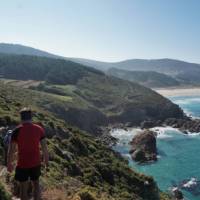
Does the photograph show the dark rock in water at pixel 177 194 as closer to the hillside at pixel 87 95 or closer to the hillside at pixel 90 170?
the hillside at pixel 90 170

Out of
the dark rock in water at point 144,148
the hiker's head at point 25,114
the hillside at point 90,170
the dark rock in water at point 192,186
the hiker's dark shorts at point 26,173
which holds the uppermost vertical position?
the hiker's head at point 25,114

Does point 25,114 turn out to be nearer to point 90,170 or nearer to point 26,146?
point 26,146

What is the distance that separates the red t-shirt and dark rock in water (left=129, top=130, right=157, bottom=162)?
6062 centimetres

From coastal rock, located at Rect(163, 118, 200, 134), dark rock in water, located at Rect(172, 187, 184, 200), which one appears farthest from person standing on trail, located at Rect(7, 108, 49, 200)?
coastal rock, located at Rect(163, 118, 200, 134)

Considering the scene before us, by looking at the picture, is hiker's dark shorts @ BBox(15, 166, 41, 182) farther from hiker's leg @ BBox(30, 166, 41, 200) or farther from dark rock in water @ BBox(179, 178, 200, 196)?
dark rock in water @ BBox(179, 178, 200, 196)

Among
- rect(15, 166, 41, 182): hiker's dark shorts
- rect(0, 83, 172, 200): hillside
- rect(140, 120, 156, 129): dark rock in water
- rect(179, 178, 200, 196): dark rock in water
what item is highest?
rect(15, 166, 41, 182): hiker's dark shorts

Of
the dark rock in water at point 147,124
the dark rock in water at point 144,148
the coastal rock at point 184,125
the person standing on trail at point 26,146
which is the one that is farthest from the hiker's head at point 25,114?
the dark rock in water at point 147,124

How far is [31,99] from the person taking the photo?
103812 mm

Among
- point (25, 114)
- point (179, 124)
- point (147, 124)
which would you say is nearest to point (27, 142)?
point (25, 114)

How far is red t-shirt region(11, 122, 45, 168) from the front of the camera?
9.36 metres

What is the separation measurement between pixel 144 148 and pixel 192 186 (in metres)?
23.1

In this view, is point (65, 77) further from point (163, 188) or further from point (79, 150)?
point (79, 150)

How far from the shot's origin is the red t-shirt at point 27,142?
9.36 metres

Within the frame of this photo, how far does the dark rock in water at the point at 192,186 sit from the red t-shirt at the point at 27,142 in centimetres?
4455
